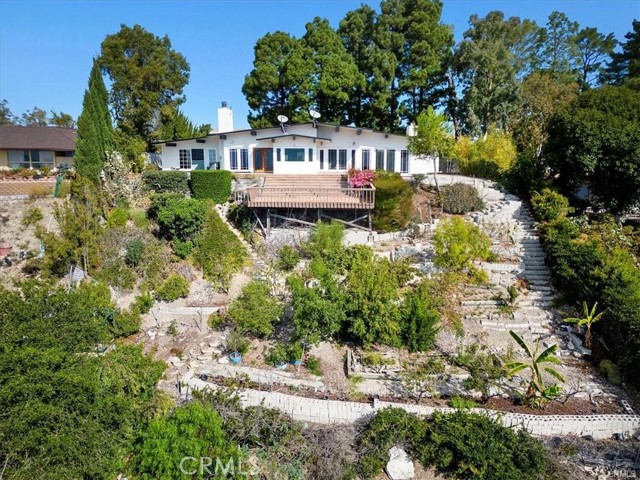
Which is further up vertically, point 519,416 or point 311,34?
point 311,34

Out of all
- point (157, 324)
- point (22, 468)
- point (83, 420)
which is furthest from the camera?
point (157, 324)

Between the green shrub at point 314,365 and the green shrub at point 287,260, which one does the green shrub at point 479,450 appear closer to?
the green shrub at point 314,365

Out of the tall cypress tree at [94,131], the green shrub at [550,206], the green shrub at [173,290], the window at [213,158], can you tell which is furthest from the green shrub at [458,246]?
the tall cypress tree at [94,131]

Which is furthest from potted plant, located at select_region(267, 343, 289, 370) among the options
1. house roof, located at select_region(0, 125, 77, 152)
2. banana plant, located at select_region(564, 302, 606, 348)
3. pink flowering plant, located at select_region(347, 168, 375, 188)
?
house roof, located at select_region(0, 125, 77, 152)

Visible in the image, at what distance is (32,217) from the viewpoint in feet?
69.0

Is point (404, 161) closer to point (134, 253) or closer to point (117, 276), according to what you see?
point (134, 253)

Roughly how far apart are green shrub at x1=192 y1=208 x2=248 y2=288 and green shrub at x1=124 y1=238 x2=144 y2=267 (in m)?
2.26

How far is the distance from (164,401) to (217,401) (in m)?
1.30

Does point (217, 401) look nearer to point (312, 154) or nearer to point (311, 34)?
point (312, 154)

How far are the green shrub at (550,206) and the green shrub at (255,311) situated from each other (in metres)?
14.2

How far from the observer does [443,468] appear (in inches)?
372

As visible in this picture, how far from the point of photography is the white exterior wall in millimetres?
26484

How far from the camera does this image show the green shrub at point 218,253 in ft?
56.3

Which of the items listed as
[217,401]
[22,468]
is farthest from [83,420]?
[217,401]
